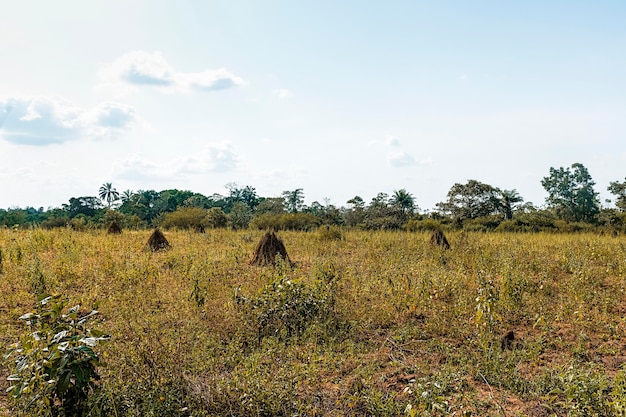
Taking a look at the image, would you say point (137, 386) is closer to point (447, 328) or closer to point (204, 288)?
point (204, 288)

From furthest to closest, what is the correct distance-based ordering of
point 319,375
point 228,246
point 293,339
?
point 228,246
point 293,339
point 319,375

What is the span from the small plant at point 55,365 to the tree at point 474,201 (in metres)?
32.5

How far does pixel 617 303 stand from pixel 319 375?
486cm

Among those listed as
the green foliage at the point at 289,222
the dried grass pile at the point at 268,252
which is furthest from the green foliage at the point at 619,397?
the green foliage at the point at 289,222

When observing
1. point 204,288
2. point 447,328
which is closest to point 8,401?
point 204,288

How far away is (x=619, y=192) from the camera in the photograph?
110ft

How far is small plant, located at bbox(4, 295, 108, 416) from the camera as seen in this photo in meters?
3.20

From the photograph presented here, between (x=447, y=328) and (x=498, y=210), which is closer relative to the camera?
(x=447, y=328)

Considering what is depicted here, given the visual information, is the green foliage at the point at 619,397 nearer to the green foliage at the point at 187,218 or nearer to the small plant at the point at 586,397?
the small plant at the point at 586,397

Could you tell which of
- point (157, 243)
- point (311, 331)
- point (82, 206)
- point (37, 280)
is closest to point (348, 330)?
point (311, 331)

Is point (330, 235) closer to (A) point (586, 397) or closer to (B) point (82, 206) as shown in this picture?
(A) point (586, 397)

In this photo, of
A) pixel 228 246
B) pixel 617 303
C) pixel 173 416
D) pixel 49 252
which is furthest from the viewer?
pixel 228 246

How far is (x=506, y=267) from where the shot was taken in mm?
7180

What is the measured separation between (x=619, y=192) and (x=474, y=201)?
36.5ft
